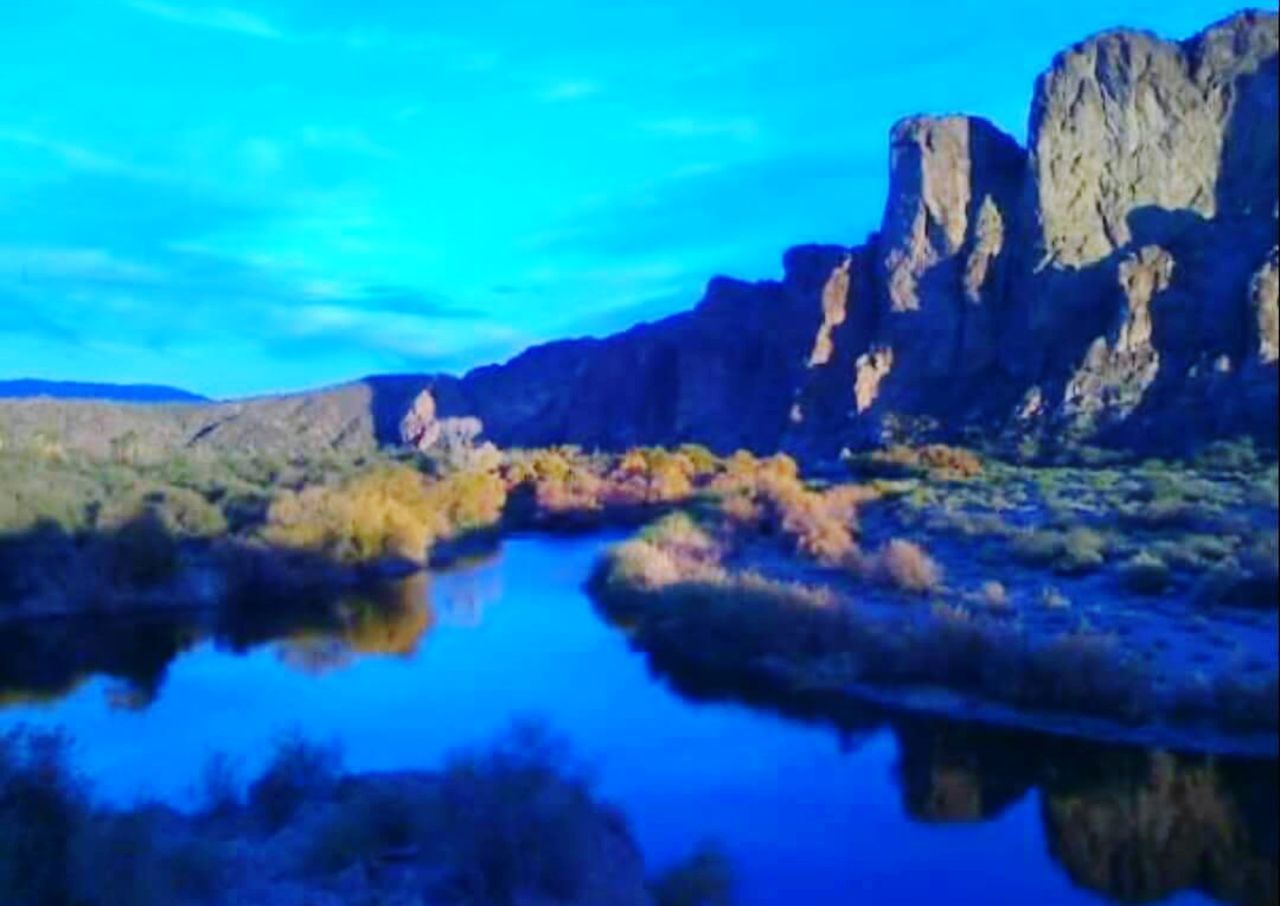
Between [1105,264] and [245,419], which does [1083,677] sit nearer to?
[1105,264]

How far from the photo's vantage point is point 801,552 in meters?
15.7

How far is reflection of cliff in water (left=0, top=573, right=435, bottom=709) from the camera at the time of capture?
19.6m

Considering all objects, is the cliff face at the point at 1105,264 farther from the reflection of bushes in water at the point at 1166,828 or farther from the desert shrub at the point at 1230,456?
the reflection of bushes in water at the point at 1166,828

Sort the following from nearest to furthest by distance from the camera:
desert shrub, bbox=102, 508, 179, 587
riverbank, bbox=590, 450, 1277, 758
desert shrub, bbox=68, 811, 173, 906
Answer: riverbank, bbox=590, 450, 1277, 758
desert shrub, bbox=68, 811, 173, 906
desert shrub, bbox=102, 508, 179, 587

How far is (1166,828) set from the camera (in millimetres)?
10742

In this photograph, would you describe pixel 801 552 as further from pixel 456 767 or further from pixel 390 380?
pixel 390 380

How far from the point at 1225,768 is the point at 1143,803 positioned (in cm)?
152

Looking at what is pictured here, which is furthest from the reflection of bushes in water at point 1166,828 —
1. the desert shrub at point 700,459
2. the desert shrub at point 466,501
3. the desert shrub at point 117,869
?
the desert shrub at point 466,501

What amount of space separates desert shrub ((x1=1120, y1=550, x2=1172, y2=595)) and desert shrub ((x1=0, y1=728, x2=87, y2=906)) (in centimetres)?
551

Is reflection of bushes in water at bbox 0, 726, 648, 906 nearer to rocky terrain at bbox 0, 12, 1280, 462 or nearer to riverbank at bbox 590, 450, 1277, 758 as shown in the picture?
riverbank at bbox 590, 450, 1277, 758

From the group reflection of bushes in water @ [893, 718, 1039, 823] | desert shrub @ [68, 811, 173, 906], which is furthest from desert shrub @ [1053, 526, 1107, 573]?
reflection of bushes in water @ [893, 718, 1039, 823]

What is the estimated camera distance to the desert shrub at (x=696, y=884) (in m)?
9.40

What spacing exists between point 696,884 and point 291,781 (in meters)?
3.90

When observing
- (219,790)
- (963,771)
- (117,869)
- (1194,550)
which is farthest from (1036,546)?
(219,790)
